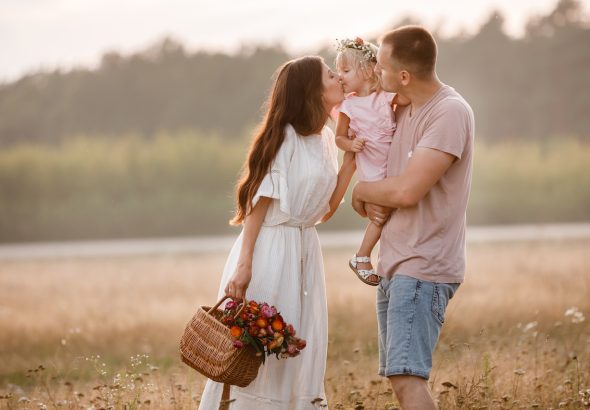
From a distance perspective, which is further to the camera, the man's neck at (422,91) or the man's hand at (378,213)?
the man's hand at (378,213)

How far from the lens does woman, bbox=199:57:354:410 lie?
497 cm

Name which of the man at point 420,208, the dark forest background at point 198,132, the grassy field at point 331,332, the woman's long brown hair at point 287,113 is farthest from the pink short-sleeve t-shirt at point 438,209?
the dark forest background at point 198,132

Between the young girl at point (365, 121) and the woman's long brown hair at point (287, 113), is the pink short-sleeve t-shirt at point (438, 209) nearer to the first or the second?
the young girl at point (365, 121)

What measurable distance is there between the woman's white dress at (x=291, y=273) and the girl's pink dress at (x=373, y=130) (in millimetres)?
270

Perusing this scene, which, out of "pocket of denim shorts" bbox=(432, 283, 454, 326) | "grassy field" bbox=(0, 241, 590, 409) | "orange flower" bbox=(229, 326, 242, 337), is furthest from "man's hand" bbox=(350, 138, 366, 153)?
"grassy field" bbox=(0, 241, 590, 409)

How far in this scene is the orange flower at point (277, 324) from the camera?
4.66 metres

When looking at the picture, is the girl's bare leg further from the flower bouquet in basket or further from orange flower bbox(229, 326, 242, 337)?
orange flower bbox(229, 326, 242, 337)

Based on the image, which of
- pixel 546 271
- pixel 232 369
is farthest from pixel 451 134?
pixel 546 271

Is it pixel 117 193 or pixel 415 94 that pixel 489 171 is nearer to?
pixel 117 193

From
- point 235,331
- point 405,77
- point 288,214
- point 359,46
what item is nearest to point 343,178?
point 288,214

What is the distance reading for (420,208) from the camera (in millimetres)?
4488

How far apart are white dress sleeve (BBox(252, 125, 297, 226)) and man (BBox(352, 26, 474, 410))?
0.53 m

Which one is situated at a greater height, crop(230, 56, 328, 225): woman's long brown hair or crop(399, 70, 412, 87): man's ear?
crop(399, 70, 412, 87): man's ear

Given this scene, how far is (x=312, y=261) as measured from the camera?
17.2 ft
